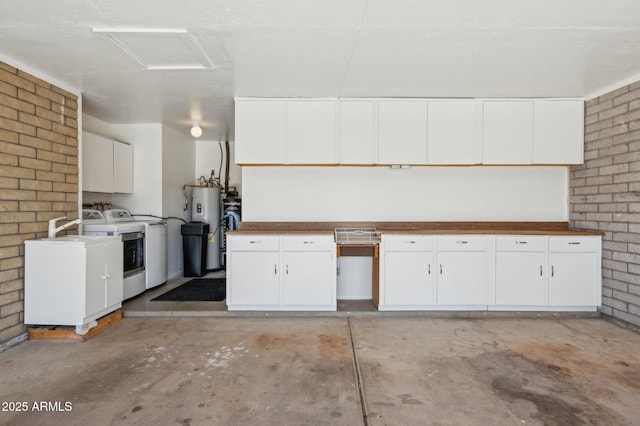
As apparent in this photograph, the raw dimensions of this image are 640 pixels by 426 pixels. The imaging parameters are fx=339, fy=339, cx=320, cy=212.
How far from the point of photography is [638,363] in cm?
275

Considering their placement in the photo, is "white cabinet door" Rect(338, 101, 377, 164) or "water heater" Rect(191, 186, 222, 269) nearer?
"white cabinet door" Rect(338, 101, 377, 164)

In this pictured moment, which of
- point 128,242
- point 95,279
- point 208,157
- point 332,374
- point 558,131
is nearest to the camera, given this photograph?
point 332,374

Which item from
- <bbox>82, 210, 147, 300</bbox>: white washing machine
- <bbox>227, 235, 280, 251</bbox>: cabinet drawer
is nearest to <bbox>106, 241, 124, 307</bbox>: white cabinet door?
<bbox>82, 210, 147, 300</bbox>: white washing machine

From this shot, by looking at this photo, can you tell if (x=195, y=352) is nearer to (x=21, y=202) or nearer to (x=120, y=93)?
(x=21, y=202)

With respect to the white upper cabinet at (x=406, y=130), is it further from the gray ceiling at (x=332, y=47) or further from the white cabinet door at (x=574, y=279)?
the white cabinet door at (x=574, y=279)

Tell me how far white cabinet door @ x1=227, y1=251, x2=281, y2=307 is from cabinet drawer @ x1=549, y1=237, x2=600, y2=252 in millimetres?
3129

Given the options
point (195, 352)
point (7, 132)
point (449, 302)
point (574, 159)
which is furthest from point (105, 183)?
point (574, 159)

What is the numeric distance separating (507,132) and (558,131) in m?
0.60

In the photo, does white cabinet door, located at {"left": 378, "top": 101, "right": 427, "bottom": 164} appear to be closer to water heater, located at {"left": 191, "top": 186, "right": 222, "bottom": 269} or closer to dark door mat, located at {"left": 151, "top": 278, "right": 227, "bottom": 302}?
dark door mat, located at {"left": 151, "top": 278, "right": 227, "bottom": 302}

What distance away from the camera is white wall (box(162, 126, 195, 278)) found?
5496mm

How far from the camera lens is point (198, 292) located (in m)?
4.77

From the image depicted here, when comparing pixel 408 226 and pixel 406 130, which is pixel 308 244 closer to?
pixel 408 226

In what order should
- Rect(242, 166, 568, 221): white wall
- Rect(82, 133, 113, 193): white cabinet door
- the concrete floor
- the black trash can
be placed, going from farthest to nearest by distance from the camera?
the black trash can < Rect(242, 166, 568, 221): white wall < Rect(82, 133, 113, 193): white cabinet door < the concrete floor

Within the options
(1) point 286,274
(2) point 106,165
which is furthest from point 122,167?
(1) point 286,274
